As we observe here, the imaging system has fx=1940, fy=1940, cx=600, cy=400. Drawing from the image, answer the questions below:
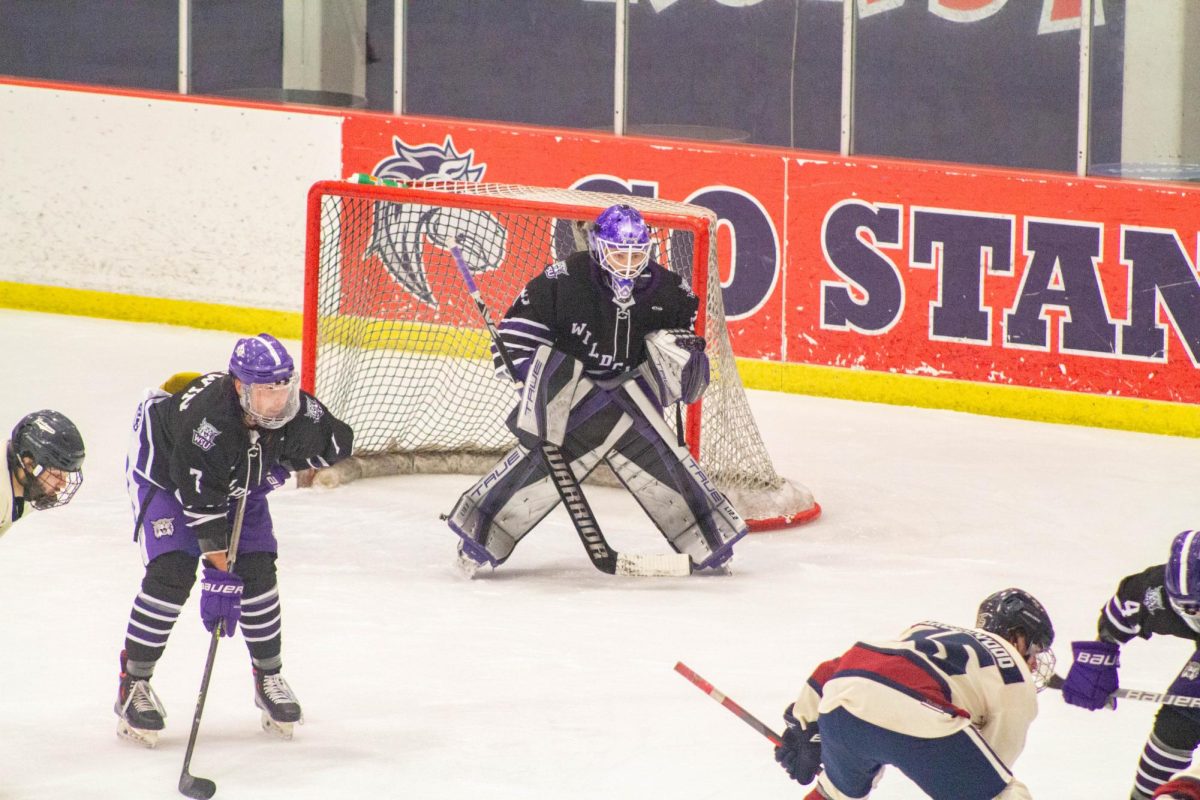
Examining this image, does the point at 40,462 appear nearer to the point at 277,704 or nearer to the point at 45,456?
the point at 45,456

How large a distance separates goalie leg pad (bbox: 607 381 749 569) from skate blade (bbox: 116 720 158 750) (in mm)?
1814

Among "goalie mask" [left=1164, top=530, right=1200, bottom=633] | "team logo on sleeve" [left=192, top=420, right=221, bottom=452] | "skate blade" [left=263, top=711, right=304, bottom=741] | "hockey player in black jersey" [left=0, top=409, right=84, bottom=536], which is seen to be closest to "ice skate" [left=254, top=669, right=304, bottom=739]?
"skate blade" [left=263, top=711, right=304, bottom=741]

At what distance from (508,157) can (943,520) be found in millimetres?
2762

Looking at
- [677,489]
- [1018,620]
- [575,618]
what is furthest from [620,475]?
[1018,620]

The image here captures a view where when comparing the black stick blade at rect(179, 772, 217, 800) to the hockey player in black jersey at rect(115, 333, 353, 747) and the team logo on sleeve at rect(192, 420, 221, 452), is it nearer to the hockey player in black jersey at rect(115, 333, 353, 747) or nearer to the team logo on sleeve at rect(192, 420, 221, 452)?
the hockey player in black jersey at rect(115, 333, 353, 747)

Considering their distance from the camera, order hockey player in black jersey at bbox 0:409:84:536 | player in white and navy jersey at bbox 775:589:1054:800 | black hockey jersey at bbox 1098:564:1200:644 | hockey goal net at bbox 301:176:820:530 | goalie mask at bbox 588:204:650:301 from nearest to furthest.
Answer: player in white and navy jersey at bbox 775:589:1054:800
black hockey jersey at bbox 1098:564:1200:644
hockey player in black jersey at bbox 0:409:84:536
goalie mask at bbox 588:204:650:301
hockey goal net at bbox 301:176:820:530

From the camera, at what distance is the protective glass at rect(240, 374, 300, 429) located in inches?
152

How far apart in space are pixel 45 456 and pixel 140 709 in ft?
2.31

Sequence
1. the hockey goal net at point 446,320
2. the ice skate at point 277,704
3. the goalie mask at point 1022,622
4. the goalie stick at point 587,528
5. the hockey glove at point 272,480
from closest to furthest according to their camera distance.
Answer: the goalie mask at point 1022,622
the hockey glove at point 272,480
the ice skate at point 277,704
the goalie stick at point 587,528
the hockey goal net at point 446,320

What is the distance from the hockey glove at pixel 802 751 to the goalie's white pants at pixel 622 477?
84.8 inches

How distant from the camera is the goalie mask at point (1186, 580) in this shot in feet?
11.1

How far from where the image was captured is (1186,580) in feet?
11.1

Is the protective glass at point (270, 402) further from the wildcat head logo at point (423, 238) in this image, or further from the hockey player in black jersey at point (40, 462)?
the wildcat head logo at point (423, 238)

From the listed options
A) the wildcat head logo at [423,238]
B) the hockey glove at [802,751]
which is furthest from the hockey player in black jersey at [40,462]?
the wildcat head logo at [423,238]
